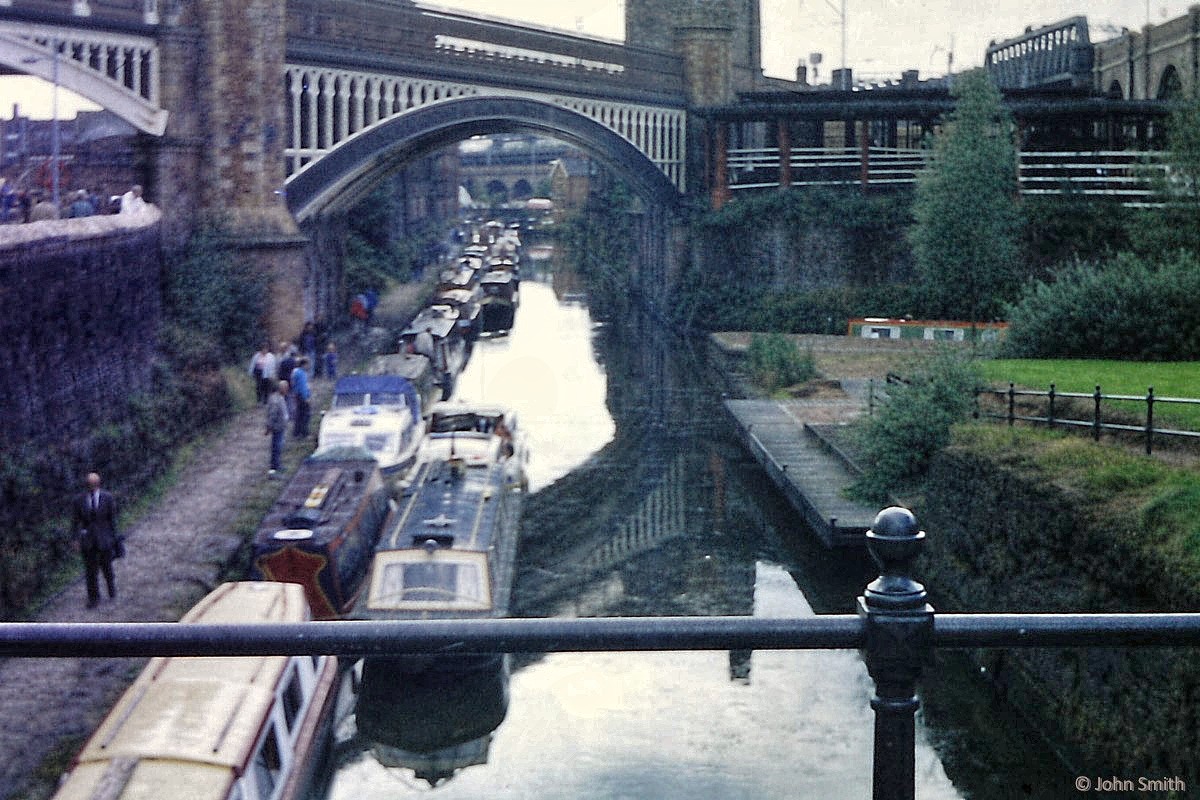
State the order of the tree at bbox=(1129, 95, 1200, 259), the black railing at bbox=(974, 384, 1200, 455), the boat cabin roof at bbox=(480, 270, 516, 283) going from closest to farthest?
the black railing at bbox=(974, 384, 1200, 455) < the tree at bbox=(1129, 95, 1200, 259) < the boat cabin roof at bbox=(480, 270, 516, 283)

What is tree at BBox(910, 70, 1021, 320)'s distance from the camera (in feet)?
119

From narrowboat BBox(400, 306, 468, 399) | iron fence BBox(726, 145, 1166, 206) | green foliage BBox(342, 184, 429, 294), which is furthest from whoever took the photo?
green foliage BBox(342, 184, 429, 294)

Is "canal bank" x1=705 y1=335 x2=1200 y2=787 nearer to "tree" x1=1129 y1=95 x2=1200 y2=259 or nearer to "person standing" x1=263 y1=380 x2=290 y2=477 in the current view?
"person standing" x1=263 y1=380 x2=290 y2=477

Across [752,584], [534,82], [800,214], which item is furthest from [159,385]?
[800,214]

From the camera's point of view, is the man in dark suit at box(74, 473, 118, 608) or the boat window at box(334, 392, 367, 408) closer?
the man in dark suit at box(74, 473, 118, 608)

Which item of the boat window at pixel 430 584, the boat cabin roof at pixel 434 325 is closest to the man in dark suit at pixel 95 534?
the boat window at pixel 430 584

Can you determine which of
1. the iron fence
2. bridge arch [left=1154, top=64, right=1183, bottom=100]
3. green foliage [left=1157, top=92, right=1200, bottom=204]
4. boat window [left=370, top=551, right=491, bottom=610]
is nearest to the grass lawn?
boat window [left=370, top=551, right=491, bottom=610]

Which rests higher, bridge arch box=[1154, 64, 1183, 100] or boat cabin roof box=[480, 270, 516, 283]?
bridge arch box=[1154, 64, 1183, 100]

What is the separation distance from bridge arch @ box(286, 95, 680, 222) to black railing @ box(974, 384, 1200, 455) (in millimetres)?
18013

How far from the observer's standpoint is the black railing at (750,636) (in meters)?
2.85

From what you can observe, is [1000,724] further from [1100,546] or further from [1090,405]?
[1090,405]

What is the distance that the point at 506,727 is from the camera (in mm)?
14773

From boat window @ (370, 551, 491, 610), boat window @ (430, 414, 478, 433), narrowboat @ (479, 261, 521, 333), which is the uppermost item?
narrowboat @ (479, 261, 521, 333)

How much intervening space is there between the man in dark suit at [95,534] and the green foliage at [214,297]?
11848 mm
